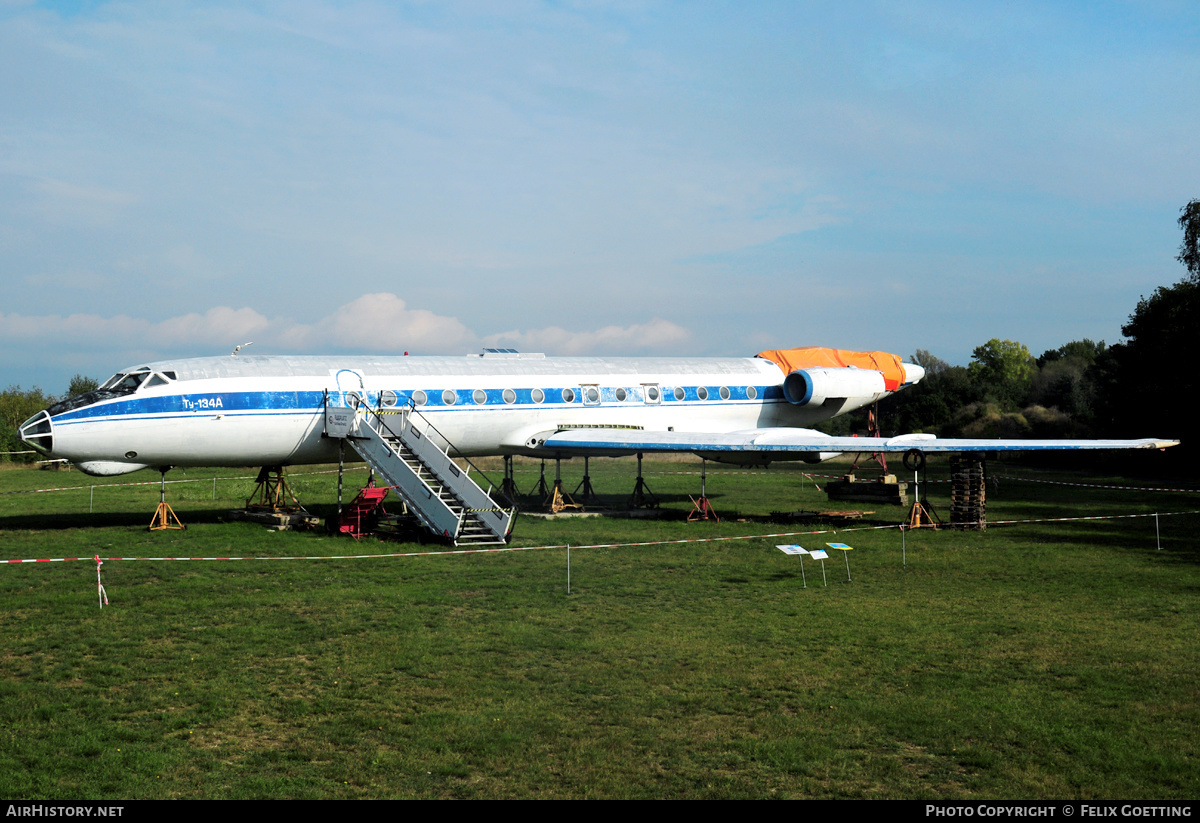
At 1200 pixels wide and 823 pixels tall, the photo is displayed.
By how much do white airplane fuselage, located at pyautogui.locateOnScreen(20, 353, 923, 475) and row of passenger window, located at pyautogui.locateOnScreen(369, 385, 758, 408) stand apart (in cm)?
3

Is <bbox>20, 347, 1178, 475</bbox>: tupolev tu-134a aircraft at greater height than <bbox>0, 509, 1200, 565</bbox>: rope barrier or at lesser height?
greater

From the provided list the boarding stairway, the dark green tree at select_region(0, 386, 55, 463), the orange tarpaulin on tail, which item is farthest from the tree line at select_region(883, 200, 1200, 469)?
the dark green tree at select_region(0, 386, 55, 463)

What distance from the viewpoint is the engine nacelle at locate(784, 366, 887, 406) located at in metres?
28.3

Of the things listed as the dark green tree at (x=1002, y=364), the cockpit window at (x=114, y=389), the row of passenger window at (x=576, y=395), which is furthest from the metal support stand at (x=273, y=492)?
the dark green tree at (x=1002, y=364)

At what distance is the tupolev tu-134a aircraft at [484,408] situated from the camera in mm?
19922

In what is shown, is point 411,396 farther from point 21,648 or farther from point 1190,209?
point 1190,209

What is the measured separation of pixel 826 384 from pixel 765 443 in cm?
619

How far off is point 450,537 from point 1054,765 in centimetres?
1347

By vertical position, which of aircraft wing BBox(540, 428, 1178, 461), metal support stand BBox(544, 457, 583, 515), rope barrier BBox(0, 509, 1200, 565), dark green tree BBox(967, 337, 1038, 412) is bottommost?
rope barrier BBox(0, 509, 1200, 565)

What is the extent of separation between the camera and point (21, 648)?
11.1 meters

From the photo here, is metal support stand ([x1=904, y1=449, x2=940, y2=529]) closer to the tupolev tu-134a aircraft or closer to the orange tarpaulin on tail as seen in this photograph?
the tupolev tu-134a aircraft

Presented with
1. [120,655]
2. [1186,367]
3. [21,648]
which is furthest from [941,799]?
[1186,367]

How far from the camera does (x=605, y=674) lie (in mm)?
9961

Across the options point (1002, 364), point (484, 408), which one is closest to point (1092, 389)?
point (1002, 364)
